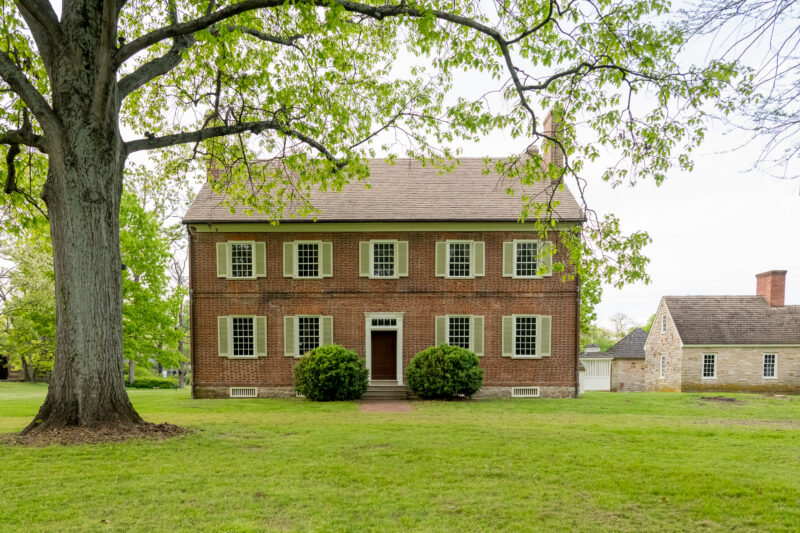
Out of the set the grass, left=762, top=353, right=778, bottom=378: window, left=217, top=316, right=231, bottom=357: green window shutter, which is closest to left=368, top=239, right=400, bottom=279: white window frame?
left=217, top=316, right=231, bottom=357: green window shutter

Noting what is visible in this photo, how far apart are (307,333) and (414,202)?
613cm

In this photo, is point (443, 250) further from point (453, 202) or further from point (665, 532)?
point (665, 532)

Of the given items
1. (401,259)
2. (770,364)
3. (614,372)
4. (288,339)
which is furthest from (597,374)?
(288,339)

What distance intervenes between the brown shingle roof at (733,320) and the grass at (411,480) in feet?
59.9

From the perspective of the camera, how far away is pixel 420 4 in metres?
7.29

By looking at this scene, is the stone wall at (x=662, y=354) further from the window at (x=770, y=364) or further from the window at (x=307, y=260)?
the window at (x=307, y=260)

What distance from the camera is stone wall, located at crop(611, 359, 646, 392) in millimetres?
30531

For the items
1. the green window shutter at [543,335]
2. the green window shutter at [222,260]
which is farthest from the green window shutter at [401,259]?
the green window shutter at [222,260]

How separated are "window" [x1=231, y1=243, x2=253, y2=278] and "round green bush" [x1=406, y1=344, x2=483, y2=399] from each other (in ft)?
22.4

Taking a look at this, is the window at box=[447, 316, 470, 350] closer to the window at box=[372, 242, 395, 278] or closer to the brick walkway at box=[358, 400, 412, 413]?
the window at box=[372, 242, 395, 278]

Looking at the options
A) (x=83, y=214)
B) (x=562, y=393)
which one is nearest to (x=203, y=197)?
(x=83, y=214)

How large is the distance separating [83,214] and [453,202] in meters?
12.4

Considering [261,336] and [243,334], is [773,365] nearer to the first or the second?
[261,336]

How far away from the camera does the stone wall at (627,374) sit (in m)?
30.5
